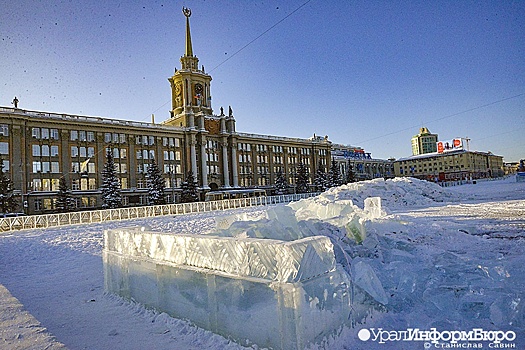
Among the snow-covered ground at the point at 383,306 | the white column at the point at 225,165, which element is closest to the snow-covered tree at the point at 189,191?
the white column at the point at 225,165

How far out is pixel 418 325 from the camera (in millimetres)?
4555

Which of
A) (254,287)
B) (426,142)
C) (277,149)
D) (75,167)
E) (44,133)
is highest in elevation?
(426,142)

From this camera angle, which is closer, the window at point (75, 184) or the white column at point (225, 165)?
the window at point (75, 184)

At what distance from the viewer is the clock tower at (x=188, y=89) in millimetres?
73125

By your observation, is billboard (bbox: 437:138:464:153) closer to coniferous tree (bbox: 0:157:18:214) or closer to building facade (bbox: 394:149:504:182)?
building facade (bbox: 394:149:504:182)

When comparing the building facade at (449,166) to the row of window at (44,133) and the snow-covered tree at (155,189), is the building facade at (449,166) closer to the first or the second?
the snow-covered tree at (155,189)

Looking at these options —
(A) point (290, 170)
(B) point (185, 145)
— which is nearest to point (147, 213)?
(B) point (185, 145)

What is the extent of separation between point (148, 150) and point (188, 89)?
18704 mm

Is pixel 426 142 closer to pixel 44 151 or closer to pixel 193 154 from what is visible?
pixel 193 154

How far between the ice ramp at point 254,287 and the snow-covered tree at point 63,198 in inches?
1903

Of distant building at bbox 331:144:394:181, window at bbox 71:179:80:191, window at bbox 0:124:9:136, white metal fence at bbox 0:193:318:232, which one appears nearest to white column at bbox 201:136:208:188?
window at bbox 71:179:80:191

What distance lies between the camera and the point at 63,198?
47.3 metres

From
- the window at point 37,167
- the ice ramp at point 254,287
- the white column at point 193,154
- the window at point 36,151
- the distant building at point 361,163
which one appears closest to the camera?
the ice ramp at point 254,287

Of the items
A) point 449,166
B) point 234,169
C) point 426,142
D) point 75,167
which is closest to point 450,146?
point 449,166
